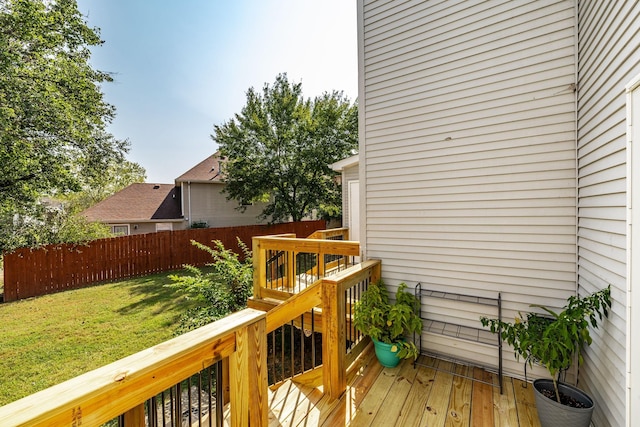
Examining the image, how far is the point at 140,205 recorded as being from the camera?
14.8m

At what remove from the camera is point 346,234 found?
271 inches

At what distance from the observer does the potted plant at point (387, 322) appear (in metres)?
2.74

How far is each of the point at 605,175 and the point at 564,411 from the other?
159 cm

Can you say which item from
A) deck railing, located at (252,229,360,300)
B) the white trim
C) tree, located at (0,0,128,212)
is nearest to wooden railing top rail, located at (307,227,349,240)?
deck railing, located at (252,229,360,300)

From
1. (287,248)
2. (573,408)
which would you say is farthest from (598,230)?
(287,248)

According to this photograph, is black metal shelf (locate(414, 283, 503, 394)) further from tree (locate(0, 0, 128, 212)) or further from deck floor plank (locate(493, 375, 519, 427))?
tree (locate(0, 0, 128, 212))

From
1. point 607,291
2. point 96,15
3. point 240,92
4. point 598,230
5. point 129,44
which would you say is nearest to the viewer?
point 607,291

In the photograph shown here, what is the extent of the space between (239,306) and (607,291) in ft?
15.1

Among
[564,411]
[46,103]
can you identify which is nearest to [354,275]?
[564,411]

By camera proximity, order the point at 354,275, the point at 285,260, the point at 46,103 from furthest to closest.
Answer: the point at 46,103 → the point at 285,260 → the point at 354,275

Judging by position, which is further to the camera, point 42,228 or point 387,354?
point 42,228

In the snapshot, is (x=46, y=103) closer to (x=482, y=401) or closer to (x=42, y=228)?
(x=42, y=228)

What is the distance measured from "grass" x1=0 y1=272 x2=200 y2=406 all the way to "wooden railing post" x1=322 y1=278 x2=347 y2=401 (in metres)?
3.31

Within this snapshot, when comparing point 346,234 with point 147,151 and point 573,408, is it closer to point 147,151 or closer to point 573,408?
point 573,408
